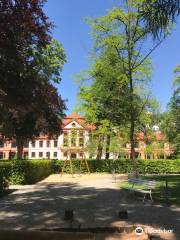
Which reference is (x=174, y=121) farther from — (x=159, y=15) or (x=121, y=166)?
(x=159, y=15)

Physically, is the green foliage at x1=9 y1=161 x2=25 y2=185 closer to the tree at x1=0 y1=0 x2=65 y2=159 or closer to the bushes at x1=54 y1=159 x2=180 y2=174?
the tree at x1=0 y1=0 x2=65 y2=159

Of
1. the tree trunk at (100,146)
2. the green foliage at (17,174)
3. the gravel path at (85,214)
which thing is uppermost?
the tree trunk at (100,146)

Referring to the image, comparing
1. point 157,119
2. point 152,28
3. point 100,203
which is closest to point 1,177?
point 100,203

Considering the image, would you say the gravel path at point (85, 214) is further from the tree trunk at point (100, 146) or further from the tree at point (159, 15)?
the tree trunk at point (100, 146)

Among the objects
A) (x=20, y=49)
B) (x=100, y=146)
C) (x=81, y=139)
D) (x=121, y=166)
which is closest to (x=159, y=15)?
(x=20, y=49)

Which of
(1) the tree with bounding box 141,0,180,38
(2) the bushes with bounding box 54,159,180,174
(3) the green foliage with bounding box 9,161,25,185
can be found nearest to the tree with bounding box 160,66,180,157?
(2) the bushes with bounding box 54,159,180,174

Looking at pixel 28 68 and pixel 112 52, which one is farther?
pixel 112 52

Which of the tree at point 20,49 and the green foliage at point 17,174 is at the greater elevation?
the tree at point 20,49

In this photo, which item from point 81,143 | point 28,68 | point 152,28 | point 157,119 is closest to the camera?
point 152,28

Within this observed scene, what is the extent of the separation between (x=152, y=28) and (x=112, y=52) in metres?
19.0

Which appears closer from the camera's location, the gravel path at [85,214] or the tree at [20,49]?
the gravel path at [85,214]

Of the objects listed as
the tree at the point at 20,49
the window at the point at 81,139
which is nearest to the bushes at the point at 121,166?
the window at the point at 81,139

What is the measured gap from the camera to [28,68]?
1240 cm

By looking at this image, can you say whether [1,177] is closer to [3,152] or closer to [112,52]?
[112,52]
